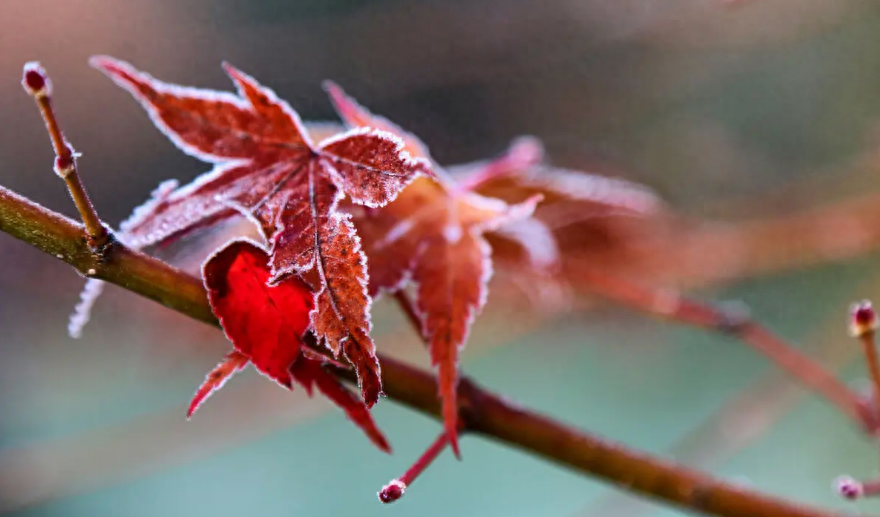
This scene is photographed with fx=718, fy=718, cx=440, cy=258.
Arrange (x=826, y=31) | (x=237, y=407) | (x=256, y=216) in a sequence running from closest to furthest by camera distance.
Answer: (x=256, y=216), (x=237, y=407), (x=826, y=31)

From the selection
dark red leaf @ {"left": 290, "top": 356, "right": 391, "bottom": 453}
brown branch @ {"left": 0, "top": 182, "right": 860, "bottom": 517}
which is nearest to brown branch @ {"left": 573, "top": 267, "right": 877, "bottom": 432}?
brown branch @ {"left": 0, "top": 182, "right": 860, "bottom": 517}

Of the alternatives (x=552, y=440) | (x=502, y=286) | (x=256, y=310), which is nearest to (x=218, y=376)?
(x=256, y=310)

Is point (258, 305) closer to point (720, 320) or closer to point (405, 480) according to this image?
point (405, 480)

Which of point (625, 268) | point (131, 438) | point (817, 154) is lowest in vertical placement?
point (131, 438)

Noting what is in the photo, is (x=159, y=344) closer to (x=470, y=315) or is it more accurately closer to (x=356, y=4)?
(x=356, y=4)

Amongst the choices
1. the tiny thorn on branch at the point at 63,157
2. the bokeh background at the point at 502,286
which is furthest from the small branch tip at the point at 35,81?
the bokeh background at the point at 502,286

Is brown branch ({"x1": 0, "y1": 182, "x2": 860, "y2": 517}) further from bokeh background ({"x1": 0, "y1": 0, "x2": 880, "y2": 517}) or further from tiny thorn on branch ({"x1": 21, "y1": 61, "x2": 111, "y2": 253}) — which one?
bokeh background ({"x1": 0, "y1": 0, "x2": 880, "y2": 517})

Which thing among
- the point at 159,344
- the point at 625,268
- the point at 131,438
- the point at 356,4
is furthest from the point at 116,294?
the point at 625,268
